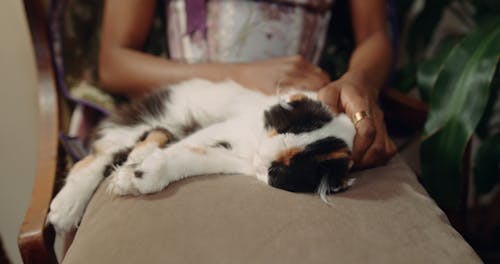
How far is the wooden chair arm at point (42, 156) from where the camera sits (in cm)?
78

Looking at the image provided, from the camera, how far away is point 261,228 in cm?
66

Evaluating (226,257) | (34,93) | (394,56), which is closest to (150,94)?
(34,93)

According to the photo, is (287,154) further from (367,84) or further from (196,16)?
(196,16)

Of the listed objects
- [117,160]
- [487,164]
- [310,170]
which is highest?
[310,170]

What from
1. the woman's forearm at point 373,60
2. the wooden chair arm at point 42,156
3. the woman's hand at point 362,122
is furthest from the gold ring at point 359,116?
the wooden chair arm at point 42,156

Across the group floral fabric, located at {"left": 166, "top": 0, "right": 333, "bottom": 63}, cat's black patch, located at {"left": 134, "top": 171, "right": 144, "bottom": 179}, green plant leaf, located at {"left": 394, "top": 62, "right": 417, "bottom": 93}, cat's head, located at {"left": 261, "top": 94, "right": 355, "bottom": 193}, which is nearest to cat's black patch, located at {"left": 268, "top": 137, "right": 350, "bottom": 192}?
cat's head, located at {"left": 261, "top": 94, "right": 355, "bottom": 193}

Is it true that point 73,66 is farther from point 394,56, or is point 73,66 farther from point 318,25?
point 394,56

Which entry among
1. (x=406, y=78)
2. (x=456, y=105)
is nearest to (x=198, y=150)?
(x=456, y=105)

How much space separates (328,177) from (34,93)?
983 millimetres

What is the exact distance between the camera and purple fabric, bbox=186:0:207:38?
3.76 feet

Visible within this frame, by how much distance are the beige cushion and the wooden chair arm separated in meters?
0.09

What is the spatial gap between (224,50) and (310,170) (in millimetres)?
528

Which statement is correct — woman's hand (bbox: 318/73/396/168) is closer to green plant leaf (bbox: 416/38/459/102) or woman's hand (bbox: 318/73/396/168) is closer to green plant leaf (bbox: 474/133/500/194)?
green plant leaf (bbox: 416/38/459/102)

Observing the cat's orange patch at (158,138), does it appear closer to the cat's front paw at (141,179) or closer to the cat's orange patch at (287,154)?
the cat's front paw at (141,179)
